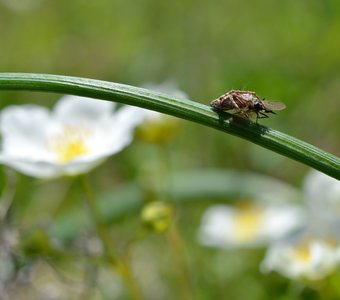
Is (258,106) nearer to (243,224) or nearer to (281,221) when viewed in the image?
(281,221)

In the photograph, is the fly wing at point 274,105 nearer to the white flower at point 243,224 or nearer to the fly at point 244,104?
the fly at point 244,104

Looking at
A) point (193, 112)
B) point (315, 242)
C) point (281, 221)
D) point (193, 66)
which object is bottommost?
point (193, 112)

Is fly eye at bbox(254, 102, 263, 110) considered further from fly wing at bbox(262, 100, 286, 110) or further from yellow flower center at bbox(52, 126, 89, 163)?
yellow flower center at bbox(52, 126, 89, 163)

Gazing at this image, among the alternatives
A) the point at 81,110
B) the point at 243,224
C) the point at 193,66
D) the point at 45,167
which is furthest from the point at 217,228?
the point at 193,66

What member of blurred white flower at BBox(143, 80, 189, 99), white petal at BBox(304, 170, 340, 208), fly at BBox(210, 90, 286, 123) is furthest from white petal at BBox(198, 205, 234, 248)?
fly at BBox(210, 90, 286, 123)

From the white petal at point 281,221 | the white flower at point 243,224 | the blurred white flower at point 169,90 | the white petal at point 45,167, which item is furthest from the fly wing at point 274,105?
the white flower at point 243,224

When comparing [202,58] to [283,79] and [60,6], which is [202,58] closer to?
[283,79]
